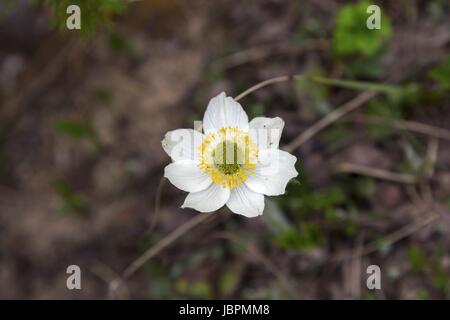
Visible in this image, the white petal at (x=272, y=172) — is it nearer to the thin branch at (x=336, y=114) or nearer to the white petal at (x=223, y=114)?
the white petal at (x=223, y=114)

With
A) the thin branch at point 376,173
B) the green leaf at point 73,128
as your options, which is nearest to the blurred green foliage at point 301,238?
the thin branch at point 376,173

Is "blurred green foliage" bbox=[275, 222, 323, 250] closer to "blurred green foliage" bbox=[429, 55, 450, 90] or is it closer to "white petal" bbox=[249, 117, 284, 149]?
"white petal" bbox=[249, 117, 284, 149]

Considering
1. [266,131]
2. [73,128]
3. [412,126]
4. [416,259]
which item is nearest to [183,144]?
[266,131]

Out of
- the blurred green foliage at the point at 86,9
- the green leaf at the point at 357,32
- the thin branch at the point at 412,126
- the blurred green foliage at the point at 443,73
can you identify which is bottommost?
the thin branch at the point at 412,126

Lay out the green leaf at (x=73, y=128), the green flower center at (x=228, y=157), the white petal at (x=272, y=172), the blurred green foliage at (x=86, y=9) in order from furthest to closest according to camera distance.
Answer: the green leaf at (x=73, y=128) → the blurred green foliage at (x=86, y=9) → the green flower center at (x=228, y=157) → the white petal at (x=272, y=172)

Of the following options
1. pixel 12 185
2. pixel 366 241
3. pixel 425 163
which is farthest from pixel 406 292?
pixel 12 185

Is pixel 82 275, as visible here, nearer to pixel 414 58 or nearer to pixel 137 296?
pixel 137 296
